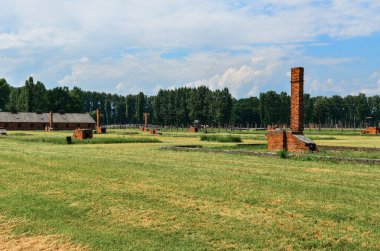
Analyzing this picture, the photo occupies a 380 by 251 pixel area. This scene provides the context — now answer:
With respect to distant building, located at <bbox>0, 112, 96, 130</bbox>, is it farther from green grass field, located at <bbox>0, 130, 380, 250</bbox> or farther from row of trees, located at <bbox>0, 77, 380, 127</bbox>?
green grass field, located at <bbox>0, 130, 380, 250</bbox>

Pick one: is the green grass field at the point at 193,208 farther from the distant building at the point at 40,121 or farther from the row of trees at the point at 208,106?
the row of trees at the point at 208,106

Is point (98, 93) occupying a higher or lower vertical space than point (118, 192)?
higher

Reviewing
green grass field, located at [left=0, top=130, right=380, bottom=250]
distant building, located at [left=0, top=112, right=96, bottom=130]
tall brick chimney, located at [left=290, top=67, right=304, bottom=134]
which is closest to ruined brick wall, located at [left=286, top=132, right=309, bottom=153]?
tall brick chimney, located at [left=290, top=67, right=304, bottom=134]

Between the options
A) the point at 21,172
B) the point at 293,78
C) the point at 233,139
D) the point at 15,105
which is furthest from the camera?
the point at 15,105

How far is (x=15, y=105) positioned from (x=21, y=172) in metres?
125

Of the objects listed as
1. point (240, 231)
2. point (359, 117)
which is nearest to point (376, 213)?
point (240, 231)

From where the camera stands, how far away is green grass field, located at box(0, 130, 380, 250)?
7.12 m

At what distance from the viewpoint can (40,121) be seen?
104m

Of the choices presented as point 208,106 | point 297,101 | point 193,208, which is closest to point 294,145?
point 297,101

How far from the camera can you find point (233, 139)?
130ft

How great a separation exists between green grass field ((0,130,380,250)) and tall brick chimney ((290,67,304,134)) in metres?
8.83

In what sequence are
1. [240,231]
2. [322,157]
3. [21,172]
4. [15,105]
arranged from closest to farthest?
[240,231] → [21,172] → [322,157] → [15,105]

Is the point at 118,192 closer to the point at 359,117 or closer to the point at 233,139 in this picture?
the point at 233,139

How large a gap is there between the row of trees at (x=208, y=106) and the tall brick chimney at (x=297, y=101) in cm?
8863
